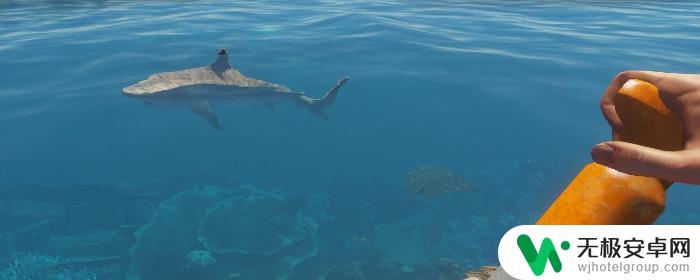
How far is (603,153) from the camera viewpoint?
2.08 metres

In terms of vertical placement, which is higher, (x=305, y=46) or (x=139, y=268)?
(x=305, y=46)

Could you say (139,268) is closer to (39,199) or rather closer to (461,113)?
(39,199)

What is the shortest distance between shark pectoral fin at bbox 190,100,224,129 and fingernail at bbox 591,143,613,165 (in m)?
9.62

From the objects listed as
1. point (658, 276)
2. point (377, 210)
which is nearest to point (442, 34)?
point (377, 210)

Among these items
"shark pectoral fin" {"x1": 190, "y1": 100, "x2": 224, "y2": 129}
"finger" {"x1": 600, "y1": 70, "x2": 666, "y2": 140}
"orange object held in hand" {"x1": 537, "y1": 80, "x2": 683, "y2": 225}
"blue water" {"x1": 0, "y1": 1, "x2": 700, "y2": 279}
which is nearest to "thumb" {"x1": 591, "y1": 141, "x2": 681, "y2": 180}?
"orange object held in hand" {"x1": 537, "y1": 80, "x2": 683, "y2": 225}

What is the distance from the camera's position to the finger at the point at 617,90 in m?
2.48

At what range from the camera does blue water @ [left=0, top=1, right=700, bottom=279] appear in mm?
7855

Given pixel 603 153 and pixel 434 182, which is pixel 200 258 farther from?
pixel 603 153

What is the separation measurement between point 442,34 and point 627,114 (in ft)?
53.9

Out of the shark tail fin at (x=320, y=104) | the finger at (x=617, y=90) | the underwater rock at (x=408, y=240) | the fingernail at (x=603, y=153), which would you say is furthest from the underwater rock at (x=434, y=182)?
the fingernail at (x=603, y=153)

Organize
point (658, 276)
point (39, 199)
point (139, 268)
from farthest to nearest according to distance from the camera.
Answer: point (39, 199) < point (139, 268) < point (658, 276)

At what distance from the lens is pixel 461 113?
449 inches

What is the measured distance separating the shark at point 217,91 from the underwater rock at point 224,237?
2.91 meters

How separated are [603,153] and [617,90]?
0.70m
